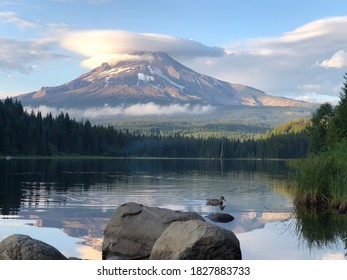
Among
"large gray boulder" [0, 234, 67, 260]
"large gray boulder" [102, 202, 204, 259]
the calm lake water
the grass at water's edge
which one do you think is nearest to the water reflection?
the calm lake water

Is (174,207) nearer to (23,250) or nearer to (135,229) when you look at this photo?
(135,229)

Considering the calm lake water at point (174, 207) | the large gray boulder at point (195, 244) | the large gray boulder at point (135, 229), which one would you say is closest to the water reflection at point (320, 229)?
the calm lake water at point (174, 207)

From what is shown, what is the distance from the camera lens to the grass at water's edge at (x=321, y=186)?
3119cm

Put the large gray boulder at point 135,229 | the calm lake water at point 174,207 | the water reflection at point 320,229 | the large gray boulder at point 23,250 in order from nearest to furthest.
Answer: the large gray boulder at point 23,250
the large gray boulder at point 135,229
the calm lake water at point 174,207
the water reflection at point 320,229

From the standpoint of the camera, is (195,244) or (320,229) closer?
(195,244)

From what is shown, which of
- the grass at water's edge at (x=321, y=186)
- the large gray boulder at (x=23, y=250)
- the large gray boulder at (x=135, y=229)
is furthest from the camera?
the grass at water's edge at (x=321, y=186)

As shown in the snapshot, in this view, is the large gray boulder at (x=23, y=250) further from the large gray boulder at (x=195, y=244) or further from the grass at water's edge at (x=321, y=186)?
the grass at water's edge at (x=321, y=186)

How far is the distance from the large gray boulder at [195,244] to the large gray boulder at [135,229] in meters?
3.45

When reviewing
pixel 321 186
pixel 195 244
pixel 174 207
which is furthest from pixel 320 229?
pixel 174 207

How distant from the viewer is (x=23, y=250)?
52.2 ft

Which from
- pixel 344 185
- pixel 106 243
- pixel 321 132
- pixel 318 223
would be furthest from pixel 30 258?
pixel 321 132

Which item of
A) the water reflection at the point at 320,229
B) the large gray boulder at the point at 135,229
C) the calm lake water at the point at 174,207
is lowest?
the calm lake water at the point at 174,207

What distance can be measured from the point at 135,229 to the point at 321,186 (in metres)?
15.6
